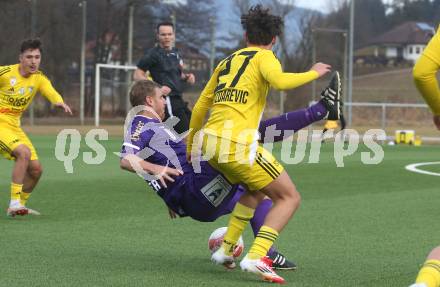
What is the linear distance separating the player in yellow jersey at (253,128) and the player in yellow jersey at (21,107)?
4271mm

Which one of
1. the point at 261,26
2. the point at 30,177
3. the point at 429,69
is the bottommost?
the point at 30,177

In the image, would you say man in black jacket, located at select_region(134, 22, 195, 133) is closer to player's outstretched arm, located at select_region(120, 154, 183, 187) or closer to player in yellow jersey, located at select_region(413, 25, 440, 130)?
player's outstretched arm, located at select_region(120, 154, 183, 187)

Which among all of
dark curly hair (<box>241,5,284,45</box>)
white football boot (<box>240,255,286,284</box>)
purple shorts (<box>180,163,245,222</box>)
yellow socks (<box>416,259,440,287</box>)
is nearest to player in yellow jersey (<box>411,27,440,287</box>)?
yellow socks (<box>416,259,440,287</box>)

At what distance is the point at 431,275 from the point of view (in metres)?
5.12

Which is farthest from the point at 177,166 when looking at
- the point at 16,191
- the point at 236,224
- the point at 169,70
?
the point at 169,70

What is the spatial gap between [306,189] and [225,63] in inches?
275

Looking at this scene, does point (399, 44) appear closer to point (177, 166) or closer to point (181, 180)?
point (177, 166)

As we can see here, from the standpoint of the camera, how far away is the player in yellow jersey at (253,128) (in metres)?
6.46

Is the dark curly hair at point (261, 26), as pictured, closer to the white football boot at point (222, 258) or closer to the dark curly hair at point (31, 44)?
the white football boot at point (222, 258)

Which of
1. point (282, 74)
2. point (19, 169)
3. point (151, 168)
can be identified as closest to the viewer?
point (282, 74)

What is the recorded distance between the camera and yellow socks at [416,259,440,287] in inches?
201

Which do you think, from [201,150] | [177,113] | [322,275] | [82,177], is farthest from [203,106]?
[82,177]

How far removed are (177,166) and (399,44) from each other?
371 ft

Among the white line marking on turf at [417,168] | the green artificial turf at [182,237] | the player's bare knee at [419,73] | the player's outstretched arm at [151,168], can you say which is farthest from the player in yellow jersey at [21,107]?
the white line marking on turf at [417,168]
